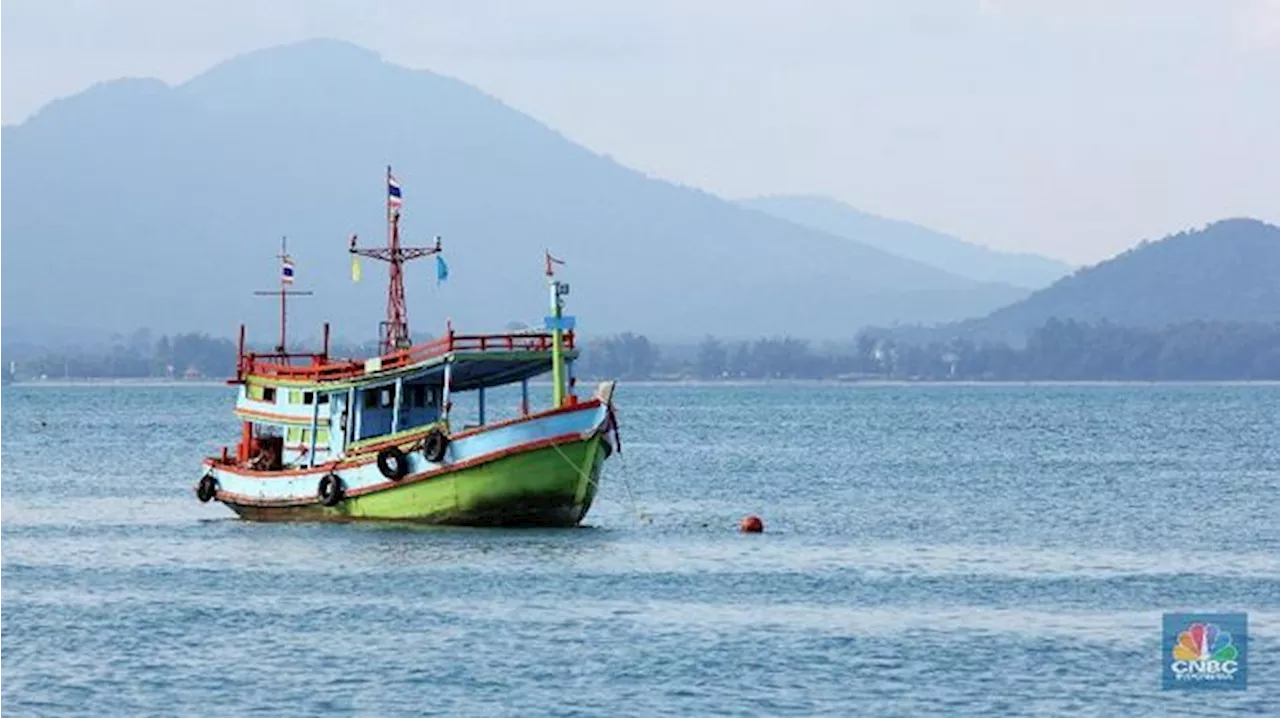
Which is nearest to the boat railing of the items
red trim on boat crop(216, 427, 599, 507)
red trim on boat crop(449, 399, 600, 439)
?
red trim on boat crop(449, 399, 600, 439)

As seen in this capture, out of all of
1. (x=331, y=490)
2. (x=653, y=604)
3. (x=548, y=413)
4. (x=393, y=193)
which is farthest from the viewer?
(x=393, y=193)

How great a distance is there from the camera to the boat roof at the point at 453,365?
6706 centimetres

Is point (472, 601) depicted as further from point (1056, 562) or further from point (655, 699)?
point (1056, 562)

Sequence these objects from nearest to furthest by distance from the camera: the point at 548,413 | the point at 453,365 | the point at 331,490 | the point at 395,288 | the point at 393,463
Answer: the point at 548,413
the point at 393,463
the point at 453,365
the point at 331,490
the point at 395,288

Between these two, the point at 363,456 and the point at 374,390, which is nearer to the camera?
the point at 363,456

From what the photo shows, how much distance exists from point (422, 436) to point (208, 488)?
10225mm

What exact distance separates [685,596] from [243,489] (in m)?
19.9

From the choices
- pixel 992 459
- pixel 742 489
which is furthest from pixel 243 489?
pixel 992 459

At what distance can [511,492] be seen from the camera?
2606 inches

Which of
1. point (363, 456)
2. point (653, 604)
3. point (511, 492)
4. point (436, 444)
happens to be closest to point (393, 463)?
point (363, 456)

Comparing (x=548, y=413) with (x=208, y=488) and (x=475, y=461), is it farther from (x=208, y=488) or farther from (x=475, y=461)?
(x=208, y=488)

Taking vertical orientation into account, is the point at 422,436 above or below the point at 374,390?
below

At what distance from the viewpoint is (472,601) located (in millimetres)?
54781

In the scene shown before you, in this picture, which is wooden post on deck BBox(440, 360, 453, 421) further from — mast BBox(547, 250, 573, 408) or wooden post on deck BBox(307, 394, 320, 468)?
wooden post on deck BBox(307, 394, 320, 468)
